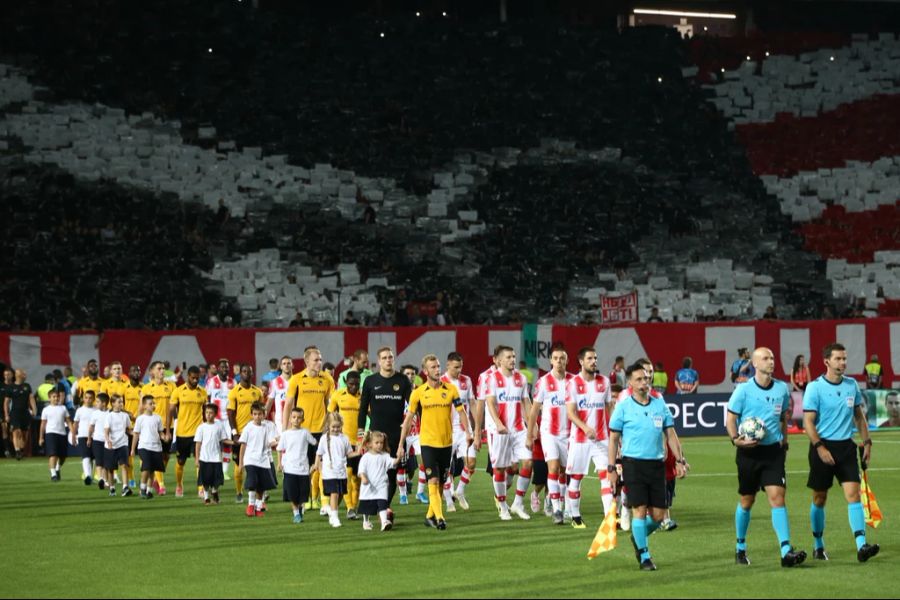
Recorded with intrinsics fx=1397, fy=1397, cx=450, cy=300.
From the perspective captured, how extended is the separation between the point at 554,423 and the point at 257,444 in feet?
14.9

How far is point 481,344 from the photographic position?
126ft

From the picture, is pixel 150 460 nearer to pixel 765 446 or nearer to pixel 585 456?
pixel 585 456

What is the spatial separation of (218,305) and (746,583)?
104 feet

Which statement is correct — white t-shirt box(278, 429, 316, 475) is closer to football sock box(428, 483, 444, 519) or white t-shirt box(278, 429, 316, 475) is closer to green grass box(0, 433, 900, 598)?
green grass box(0, 433, 900, 598)

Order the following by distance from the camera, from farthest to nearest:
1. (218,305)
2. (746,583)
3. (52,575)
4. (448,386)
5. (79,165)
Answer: (79,165), (218,305), (448,386), (52,575), (746,583)

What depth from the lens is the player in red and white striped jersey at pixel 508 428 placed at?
19328 mm

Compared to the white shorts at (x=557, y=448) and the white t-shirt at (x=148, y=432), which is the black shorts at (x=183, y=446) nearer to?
the white t-shirt at (x=148, y=432)

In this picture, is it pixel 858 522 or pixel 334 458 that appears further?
pixel 334 458

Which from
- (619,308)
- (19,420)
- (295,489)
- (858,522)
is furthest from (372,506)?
(619,308)

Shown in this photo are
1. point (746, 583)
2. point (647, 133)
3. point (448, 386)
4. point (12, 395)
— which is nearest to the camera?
point (746, 583)

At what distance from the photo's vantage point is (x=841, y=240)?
50.8m

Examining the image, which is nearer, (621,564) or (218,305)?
(621,564)

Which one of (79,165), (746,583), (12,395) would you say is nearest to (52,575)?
(746,583)

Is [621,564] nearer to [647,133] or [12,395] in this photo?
[12,395]
